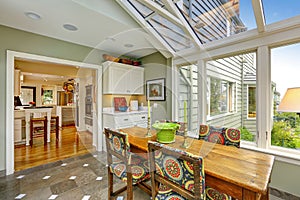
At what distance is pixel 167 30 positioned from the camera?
293 centimetres

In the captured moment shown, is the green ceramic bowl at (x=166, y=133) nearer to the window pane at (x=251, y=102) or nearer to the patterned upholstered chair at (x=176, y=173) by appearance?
the patterned upholstered chair at (x=176, y=173)

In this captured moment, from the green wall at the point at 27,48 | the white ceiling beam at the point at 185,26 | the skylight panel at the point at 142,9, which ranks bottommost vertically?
the green wall at the point at 27,48

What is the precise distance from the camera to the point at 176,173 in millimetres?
1069

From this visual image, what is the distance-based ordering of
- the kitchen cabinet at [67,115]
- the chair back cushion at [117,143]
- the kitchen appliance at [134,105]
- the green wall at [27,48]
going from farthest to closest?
the kitchen cabinet at [67,115] → the kitchen appliance at [134,105] → the green wall at [27,48] → the chair back cushion at [117,143]

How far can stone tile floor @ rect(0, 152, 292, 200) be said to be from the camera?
6.34 feet

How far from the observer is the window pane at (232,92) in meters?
2.37

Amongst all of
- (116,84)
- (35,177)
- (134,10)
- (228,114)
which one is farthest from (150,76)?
(35,177)

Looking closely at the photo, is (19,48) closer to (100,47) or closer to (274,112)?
(100,47)

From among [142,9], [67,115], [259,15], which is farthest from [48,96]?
[259,15]

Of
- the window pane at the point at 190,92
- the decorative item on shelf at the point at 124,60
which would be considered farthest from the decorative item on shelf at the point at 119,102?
the window pane at the point at 190,92

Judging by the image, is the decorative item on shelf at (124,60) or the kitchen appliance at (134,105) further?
the kitchen appliance at (134,105)

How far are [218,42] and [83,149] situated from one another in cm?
386

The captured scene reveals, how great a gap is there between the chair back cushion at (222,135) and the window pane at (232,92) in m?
0.79

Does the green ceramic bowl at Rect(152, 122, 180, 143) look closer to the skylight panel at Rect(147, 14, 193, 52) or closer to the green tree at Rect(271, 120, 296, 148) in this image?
the green tree at Rect(271, 120, 296, 148)
